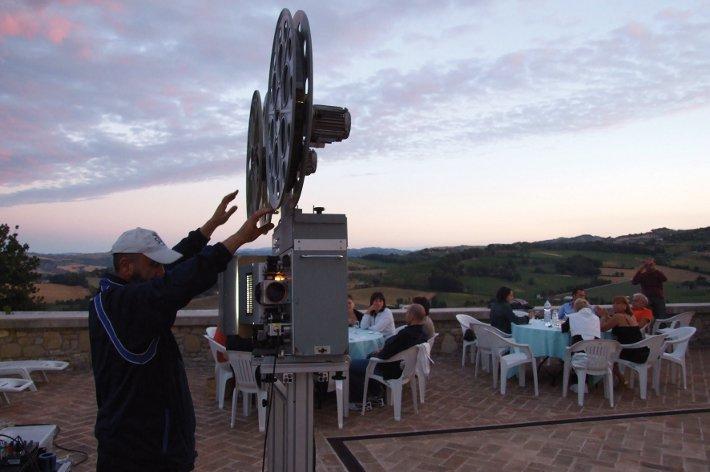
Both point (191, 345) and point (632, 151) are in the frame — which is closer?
point (191, 345)

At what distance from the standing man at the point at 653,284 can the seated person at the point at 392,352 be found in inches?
251

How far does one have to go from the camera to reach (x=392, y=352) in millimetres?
6176

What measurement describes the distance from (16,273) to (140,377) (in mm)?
13737

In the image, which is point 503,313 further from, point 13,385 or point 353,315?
point 13,385

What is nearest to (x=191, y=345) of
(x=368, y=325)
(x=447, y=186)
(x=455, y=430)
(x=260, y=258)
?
(x=368, y=325)

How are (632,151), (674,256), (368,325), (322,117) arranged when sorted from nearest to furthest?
(322,117) < (368,325) < (632,151) < (674,256)

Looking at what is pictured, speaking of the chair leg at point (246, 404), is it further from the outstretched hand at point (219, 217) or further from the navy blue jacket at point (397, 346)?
the outstretched hand at point (219, 217)

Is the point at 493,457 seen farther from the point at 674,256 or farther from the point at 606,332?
the point at 674,256

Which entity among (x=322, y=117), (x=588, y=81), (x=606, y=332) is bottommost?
(x=606, y=332)

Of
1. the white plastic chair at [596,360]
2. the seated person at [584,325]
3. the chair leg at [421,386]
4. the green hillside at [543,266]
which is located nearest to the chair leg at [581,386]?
the white plastic chair at [596,360]

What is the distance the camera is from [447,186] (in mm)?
14609

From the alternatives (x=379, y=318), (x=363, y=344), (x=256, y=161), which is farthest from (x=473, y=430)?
(x=256, y=161)

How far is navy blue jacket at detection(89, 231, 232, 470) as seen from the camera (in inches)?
79.6

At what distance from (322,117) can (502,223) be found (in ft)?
66.7
